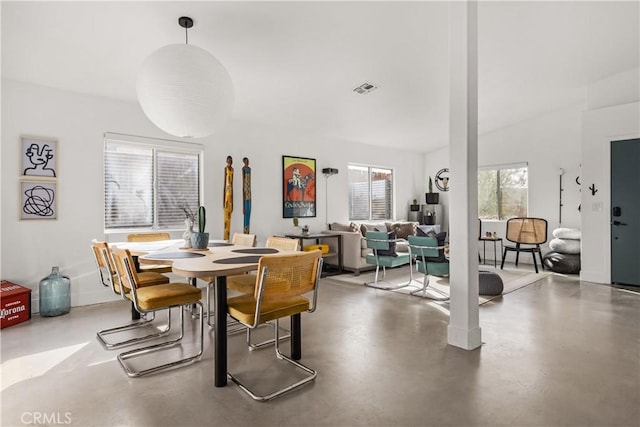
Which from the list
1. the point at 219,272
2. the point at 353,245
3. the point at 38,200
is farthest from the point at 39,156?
the point at 353,245

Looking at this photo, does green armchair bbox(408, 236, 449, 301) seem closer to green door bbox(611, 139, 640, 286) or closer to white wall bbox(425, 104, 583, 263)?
green door bbox(611, 139, 640, 286)

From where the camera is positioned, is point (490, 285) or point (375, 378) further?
point (490, 285)

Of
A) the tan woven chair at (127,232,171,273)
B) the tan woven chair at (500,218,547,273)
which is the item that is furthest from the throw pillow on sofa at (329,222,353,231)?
the tan woven chair at (127,232,171,273)

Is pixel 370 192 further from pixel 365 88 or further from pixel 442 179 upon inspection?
pixel 365 88

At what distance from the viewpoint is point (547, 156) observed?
685cm

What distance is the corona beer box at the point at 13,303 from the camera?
10.8 feet

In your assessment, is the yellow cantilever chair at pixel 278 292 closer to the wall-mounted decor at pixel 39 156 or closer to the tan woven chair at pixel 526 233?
the wall-mounted decor at pixel 39 156

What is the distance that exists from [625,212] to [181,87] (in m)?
5.88

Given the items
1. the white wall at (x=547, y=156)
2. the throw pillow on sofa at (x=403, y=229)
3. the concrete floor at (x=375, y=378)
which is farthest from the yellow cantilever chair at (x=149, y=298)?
the white wall at (x=547, y=156)

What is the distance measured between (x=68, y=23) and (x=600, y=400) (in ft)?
15.2

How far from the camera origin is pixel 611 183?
505cm

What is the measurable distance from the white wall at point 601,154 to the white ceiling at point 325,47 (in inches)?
11.5

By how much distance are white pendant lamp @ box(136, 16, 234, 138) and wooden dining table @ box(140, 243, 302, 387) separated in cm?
90

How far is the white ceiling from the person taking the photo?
3.00 metres
